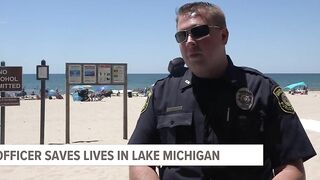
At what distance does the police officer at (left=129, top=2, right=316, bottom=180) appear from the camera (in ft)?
6.41

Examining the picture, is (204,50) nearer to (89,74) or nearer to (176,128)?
(176,128)

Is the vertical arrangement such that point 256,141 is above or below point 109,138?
above

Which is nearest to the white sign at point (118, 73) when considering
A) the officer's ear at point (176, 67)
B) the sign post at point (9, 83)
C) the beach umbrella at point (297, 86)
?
the sign post at point (9, 83)

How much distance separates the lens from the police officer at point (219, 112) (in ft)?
6.41

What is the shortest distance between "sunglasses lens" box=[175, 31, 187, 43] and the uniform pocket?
1.16 feet

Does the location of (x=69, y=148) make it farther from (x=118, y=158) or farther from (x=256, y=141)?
(x=256, y=141)

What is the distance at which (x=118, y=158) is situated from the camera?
109 inches

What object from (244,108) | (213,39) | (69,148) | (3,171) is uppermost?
(213,39)

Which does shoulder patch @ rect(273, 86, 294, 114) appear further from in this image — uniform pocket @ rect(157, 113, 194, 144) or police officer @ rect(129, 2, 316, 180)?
uniform pocket @ rect(157, 113, 194, 144)

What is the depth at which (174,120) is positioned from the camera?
2.07m

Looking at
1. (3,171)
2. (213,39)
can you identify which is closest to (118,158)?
(213,39)

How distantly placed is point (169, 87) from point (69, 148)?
4.75 ft

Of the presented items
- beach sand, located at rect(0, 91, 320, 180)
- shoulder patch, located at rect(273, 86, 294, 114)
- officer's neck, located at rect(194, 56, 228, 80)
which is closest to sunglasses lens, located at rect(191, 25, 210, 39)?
officer's neck, located at rect(194, 56, 228, 80)

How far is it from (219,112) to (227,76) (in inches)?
7.1
